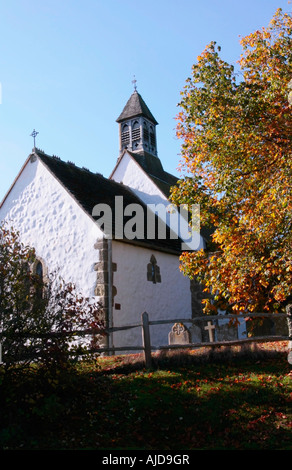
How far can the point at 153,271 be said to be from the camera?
689 inches

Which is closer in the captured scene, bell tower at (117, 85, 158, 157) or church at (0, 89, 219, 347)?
church at (0, 89, 219, 347)

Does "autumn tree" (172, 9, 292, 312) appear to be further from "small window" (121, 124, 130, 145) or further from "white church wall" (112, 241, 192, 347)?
"small window" (121, 124, 130, 145)

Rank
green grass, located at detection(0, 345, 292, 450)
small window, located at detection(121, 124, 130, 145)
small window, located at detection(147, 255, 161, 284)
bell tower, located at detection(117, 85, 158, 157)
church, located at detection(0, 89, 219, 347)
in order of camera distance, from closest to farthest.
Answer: green grass, located at detection(0, 345, 292, 450)
church, located at detection(0, 89, 219, 347)
small window, located at detection(147, 255, 161, 284)
bell tower, located at detection(117, 85, 158, 157)
small window, located at detection(121, 124, 130, 145)

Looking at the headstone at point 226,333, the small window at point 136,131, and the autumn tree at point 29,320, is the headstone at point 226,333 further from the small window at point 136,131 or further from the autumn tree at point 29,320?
the small window at point 136,131

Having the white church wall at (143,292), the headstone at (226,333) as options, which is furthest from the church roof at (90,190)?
the headstone at (226,333)

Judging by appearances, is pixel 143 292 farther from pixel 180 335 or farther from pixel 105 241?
pixel 180 335

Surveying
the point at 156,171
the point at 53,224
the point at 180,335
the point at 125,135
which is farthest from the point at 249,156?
the point at 125,135

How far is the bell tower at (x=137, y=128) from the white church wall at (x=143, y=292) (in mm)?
8907

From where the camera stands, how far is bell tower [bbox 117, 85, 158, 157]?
2520 cm

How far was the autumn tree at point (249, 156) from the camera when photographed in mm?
10875

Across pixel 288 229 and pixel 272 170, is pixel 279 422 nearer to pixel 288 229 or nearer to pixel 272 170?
pixel 288 229

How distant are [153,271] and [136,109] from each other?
1185 centimetres

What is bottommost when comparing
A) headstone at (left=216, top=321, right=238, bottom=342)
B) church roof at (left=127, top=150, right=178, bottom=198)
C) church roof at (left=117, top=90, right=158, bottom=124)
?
headstone at (left=216, top=321, right=238, bottom=342)

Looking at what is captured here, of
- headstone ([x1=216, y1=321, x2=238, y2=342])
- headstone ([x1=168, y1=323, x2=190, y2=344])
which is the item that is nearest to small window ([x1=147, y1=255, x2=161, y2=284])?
headstone ([x1=216, y1=321, x2=238, y2=342])
